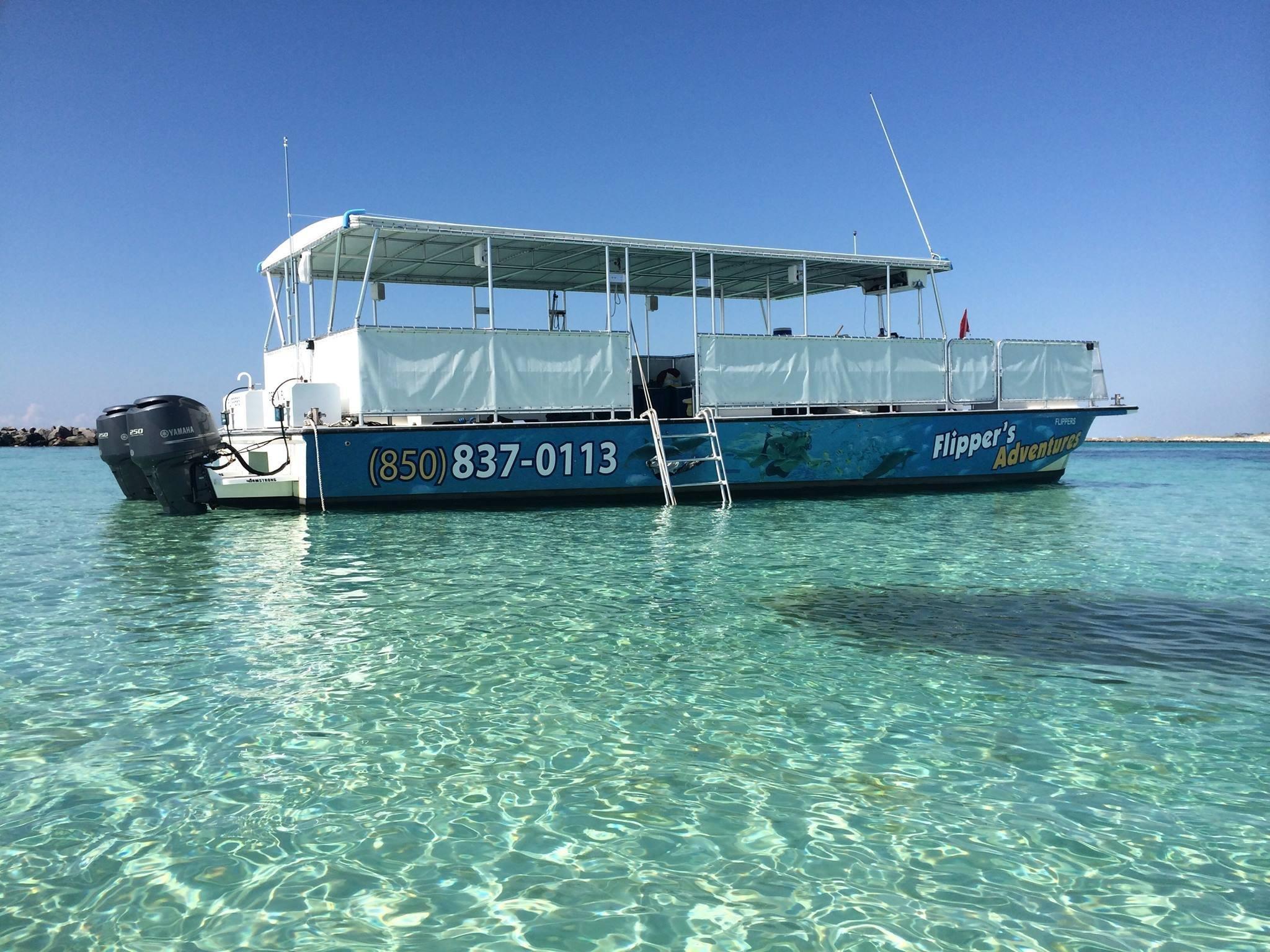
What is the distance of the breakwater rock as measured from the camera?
71.6 m

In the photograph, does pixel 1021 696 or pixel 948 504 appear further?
pixel 948 504

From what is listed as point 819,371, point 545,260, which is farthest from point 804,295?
point 545,260

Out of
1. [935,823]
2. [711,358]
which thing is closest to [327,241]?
[711,358]

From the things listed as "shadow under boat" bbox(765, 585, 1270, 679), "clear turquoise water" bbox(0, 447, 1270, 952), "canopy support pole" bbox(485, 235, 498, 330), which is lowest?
"shadow under boat" bbox(765, 585, 1270, 679)

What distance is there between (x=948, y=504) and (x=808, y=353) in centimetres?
337

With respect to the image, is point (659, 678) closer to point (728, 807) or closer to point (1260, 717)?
point (728, 807)

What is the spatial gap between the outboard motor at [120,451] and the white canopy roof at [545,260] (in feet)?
11.3

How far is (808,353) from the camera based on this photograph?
15992mm

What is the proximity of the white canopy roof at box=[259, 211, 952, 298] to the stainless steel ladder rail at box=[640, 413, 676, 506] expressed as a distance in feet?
7.57

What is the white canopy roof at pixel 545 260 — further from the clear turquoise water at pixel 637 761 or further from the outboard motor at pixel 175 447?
the clear turquoise water at pixel 637 761

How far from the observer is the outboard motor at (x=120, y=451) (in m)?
14.6

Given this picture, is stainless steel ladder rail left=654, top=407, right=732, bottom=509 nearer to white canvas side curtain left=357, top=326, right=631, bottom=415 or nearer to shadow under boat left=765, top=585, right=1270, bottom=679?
white canvas side curtain left=357, top=326, right=631, bottom=415

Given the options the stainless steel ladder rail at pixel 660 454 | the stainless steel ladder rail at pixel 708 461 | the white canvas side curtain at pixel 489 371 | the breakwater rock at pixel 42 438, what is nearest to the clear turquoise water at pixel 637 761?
the white canvas side curtain at pixel 489 371

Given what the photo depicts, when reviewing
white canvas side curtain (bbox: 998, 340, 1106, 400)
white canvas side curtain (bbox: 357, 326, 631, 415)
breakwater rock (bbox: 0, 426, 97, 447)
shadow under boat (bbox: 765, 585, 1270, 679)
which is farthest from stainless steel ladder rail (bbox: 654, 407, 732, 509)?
breakwater rock (bbox: 0, 426, 97, 447)
